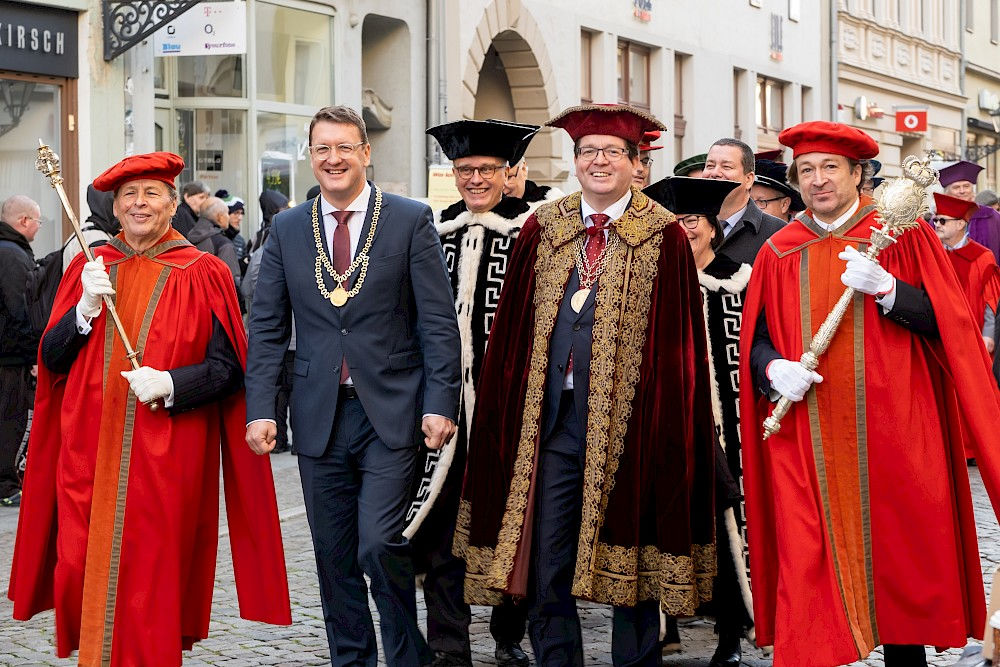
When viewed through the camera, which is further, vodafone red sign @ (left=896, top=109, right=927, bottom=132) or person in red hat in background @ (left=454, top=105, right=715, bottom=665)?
vodafone red sign @ (left=896, top=109, right=927, bottom=132)

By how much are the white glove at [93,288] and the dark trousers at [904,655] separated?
301 cm

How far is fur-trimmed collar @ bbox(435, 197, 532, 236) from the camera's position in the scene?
6930 millimetres

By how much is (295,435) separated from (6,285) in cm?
526

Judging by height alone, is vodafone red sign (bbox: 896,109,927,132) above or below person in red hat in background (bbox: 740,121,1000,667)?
above

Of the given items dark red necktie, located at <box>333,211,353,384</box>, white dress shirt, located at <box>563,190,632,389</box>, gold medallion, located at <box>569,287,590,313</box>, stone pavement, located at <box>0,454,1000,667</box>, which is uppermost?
white dress shirt, located at <box>563,190,632,389</box>

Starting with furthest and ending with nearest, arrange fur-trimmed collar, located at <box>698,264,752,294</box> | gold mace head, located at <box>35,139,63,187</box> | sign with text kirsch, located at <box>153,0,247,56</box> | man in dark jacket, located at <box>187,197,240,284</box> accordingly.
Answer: sign with text kirsch, located at <box>153,0,247,56</box> → man in dark jacket, located at <box>187,197,240,284</box> → fur-trimmed collar, located at <box>698,264,752,294</box> → gold mace head, located at <box>35,139,63,187</box>

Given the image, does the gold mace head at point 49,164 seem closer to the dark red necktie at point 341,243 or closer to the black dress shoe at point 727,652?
the dark red necktie at point 341,243

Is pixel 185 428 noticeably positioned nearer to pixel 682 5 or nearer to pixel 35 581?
pixel 35 581

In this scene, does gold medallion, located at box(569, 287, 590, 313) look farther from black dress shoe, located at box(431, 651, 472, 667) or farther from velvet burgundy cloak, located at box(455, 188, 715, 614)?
black dress shoe, located at box(431, 651, 472, 667)

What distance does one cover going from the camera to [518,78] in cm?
2303

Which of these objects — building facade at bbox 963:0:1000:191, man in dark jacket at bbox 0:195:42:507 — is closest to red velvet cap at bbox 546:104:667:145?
man in dark jacket at bbox 0:195:42:507

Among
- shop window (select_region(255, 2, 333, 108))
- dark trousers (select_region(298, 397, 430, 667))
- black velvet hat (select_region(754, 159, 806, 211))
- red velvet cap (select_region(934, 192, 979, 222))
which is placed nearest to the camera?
dark trousers (select_region(298, 397, 430, 667))

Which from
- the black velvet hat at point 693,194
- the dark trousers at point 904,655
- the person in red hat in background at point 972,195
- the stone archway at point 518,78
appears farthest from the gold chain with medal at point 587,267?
the stone archway at point 518,78

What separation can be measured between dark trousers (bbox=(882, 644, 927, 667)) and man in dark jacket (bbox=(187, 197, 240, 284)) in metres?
6.72
